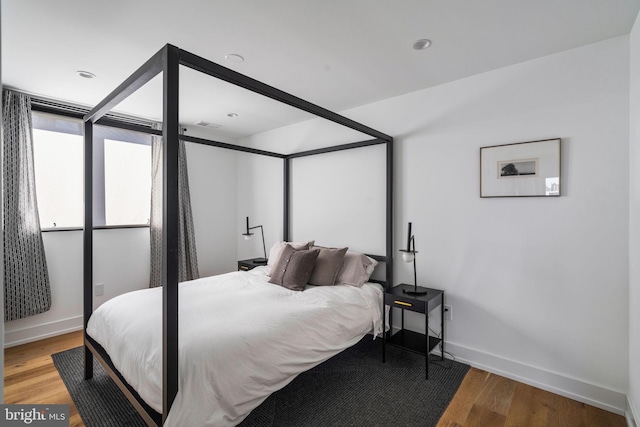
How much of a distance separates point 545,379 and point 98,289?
14.6 feet

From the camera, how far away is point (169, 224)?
172 centimetres

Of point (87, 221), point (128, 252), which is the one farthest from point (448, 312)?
point (128, 252)

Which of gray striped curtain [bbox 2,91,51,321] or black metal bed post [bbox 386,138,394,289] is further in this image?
black metal bed post [bbox 386,138,394,289]

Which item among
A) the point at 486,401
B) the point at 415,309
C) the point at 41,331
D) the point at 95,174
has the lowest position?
the point at 486,401

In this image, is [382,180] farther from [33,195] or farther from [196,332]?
[33,195]

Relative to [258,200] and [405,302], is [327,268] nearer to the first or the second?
[405,302]

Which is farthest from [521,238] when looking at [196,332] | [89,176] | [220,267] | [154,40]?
[220,267]

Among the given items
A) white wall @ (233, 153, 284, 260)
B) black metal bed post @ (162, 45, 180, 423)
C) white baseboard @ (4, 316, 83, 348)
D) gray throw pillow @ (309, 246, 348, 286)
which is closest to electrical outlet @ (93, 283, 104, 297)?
white baseboard @ (4, 316, 83, 348)

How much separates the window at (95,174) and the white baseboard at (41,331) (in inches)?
40.5

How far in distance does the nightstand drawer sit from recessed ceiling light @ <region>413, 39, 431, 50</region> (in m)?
1.96

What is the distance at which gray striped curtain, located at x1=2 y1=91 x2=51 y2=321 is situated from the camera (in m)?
3.29

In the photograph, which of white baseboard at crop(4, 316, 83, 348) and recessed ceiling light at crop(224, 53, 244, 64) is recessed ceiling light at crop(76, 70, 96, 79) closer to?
recessed ceiling light at crop(224, 53, 244, 64)

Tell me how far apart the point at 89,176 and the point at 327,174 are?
7.78 feet

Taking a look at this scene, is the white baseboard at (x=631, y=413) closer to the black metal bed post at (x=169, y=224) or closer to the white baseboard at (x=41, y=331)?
the black metal bed post at (x=169, y=224)
